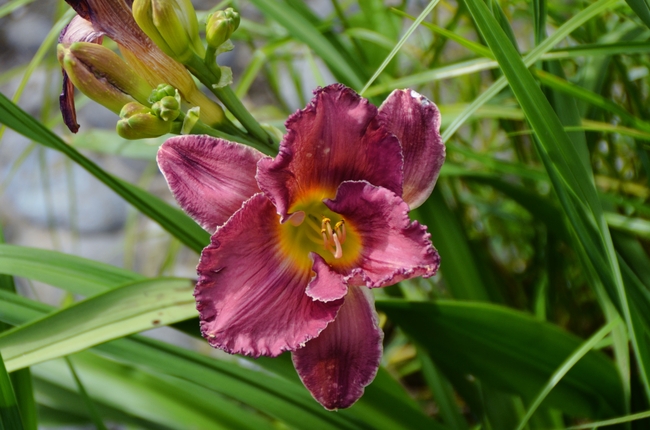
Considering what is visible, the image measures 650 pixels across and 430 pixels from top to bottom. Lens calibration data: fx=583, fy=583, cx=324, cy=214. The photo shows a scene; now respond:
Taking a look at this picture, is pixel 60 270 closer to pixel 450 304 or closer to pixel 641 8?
pixel 450 304

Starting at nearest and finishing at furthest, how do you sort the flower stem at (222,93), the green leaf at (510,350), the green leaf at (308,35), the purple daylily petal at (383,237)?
the purple daylily petal at (383,237)
the flower stem at (222,93)
the green leaf at (510,350)
the green leaf at (308,35)

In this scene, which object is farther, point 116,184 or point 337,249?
point 116,184

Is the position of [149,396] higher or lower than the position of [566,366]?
higher

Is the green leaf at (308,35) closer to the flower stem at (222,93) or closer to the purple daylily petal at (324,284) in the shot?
the flower stem at (222,93)

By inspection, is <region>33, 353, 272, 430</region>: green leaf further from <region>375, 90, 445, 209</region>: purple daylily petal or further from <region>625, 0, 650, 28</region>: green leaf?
<region>625, 0, 650, 28</region>: green leaf

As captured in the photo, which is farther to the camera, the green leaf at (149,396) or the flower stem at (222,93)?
the green leaf at (149,396)

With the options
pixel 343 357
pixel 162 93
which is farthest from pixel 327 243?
pixel 162 93

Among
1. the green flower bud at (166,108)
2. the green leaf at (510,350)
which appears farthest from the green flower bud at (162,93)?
the green leaf at (510,350)
